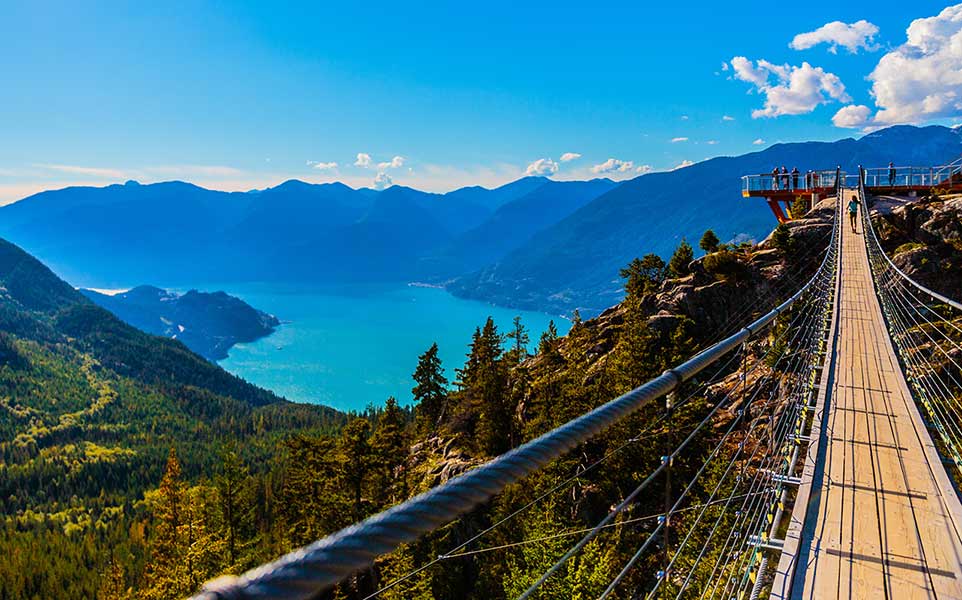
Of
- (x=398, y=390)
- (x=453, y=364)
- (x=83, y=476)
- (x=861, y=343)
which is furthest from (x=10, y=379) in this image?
(x=861, y=343)

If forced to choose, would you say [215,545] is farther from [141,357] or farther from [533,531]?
[141,357]

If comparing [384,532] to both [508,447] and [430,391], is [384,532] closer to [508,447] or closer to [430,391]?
[508,447]

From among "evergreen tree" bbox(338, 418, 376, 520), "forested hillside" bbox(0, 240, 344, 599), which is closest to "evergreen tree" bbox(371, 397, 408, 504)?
"evergreen tree" bbox(338, 418, 376, 520)

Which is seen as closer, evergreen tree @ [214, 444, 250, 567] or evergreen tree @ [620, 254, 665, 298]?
evergreen tree @ [620, 254, 665, 298]

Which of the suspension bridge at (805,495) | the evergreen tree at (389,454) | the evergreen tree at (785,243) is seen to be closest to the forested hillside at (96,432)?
the evergreen tree at (389,454)

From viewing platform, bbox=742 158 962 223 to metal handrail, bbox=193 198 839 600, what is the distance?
26204mm

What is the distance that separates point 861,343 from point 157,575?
2970 centimetres

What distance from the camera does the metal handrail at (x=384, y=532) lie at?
856 mm

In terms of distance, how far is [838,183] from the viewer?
2658 centimetres

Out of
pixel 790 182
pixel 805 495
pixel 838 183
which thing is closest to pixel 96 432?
pixel 790 182

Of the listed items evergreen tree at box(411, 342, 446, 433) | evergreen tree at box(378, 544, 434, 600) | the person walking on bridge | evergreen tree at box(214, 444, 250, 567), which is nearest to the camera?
evergreen tree at box(378, 544, 434, 600)

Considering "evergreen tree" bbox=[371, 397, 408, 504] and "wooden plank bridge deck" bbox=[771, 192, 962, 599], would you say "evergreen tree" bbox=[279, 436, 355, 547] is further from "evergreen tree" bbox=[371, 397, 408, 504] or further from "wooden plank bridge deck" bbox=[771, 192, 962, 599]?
"wooden plank bridge deck" bbox=[771, 192, 962, 599]

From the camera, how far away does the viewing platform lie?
23.6m

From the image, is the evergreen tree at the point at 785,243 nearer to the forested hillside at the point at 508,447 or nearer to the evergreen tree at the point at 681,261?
the forested hillside at the point at 508,447
